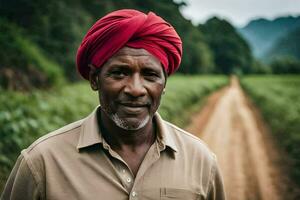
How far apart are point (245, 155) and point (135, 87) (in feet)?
25.3

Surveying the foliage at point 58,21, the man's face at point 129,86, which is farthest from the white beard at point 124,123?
the foliage at point 58,21

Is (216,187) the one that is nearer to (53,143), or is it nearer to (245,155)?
(53,143)

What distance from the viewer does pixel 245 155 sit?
905 cm

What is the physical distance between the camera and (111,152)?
193 cm

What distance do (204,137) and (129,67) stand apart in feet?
30.3

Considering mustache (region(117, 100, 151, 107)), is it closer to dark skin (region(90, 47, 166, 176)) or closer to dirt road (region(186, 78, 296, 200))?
dark skin (region(90, 47, 166, 176))

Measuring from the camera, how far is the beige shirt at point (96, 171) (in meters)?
1.83

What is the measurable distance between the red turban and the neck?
0.36 metres

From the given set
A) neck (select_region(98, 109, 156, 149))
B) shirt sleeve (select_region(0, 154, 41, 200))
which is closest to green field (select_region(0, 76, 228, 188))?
shirt sleeve (select_region(0, 154, 41, 200))

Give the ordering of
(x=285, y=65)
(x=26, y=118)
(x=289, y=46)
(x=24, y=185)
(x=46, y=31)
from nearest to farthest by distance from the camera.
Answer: (x=24, y=185), (x=26, y=118), (x=46, y=31), (x=289, y=46), (x=285, y=65)

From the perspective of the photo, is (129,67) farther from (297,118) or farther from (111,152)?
(297,118)

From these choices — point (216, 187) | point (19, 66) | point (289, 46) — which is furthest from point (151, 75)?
point (289, 46)

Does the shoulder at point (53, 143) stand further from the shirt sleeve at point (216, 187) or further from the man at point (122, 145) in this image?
the shirt sleeve at point (216, 187)

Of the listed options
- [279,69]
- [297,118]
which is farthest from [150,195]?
[279,69]
